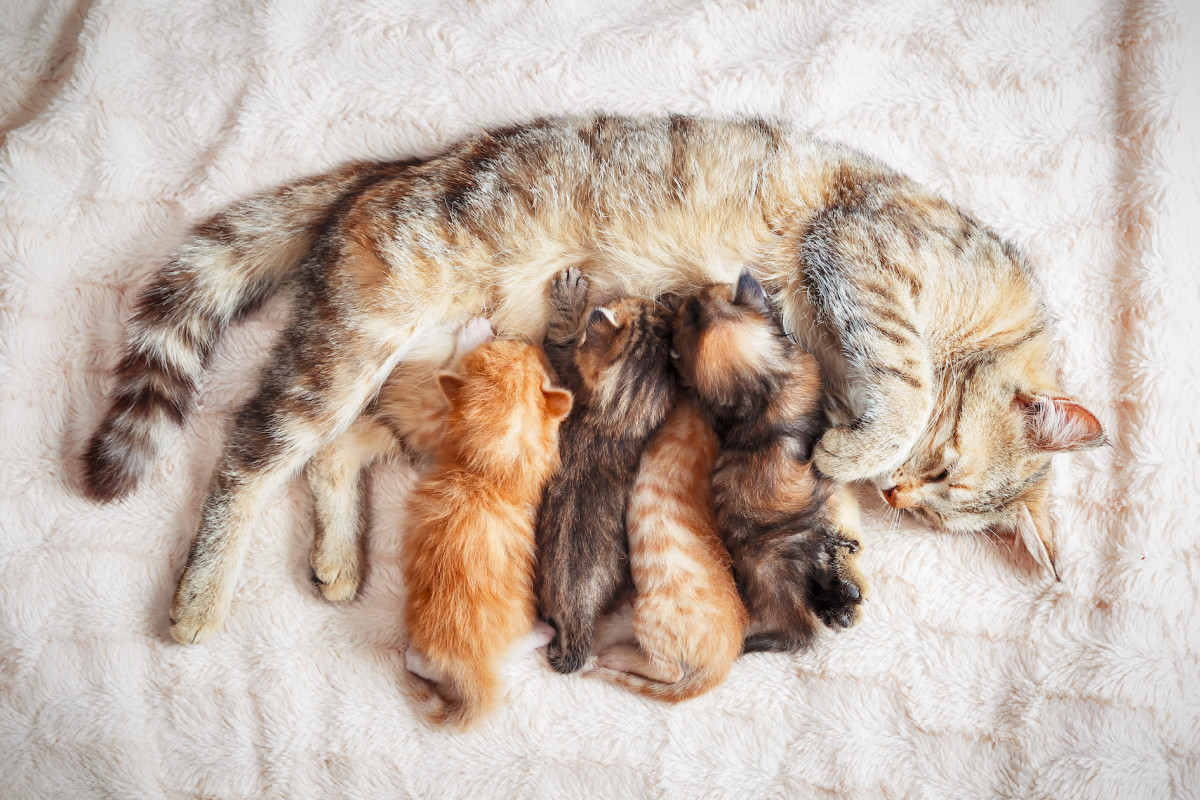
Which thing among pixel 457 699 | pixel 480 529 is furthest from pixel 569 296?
pixel 457 699

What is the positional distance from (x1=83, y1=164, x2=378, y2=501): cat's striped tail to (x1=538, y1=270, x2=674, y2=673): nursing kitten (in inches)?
28.2

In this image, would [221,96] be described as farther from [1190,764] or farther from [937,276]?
[1190,764]

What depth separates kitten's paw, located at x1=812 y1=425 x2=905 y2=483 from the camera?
1.39 m

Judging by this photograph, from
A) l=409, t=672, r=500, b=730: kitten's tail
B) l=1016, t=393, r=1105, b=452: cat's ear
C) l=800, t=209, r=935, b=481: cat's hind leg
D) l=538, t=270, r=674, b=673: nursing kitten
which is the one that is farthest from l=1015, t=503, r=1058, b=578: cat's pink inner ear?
l=409, t=672, r=500, b=730: kitten's tail

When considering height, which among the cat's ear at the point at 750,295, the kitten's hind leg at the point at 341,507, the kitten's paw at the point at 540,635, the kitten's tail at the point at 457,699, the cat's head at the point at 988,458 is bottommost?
the kitten's tail at the point at 457,699

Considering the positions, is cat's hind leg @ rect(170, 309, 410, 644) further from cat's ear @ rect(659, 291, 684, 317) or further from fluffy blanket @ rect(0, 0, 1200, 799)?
cat's ear @ rect(659, 291, 684, 317)

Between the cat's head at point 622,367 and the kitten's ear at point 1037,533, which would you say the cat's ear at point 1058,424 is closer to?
the kitten's ear at point 1037,533

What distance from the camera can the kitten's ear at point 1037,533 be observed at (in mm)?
1492

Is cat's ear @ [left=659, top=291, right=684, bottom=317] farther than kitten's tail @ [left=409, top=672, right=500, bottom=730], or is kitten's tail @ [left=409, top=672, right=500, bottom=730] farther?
cat's ear @ [left=659, top=291, right=684, bottom=317]

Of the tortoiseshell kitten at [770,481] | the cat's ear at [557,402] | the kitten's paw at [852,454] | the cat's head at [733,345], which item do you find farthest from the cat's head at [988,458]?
the cat's ear at [557,402]

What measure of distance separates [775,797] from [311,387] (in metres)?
1.34

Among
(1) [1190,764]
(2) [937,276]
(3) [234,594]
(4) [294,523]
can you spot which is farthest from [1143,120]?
(3) [234,594]

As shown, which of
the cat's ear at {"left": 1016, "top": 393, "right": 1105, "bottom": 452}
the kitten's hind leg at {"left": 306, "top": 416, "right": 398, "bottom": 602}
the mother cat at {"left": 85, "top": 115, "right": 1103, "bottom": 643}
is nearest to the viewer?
the cat's ear at {"left": 1016, "top": 393, "right": 1105, "bottom": 452}

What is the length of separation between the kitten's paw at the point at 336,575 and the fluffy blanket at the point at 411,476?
0.13 ft
